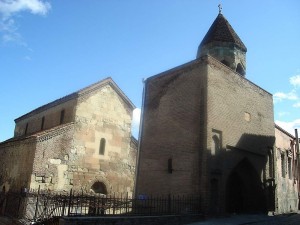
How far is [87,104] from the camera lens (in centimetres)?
2164

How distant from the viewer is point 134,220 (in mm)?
11055

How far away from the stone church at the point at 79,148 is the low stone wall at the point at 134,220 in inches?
349

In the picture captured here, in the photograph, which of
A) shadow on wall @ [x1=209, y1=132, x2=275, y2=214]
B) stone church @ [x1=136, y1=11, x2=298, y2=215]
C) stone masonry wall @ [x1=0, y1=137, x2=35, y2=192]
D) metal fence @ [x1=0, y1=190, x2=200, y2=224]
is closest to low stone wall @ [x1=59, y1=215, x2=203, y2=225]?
metal fence @ [x1=0, y1=190, x2=200, y2=224]

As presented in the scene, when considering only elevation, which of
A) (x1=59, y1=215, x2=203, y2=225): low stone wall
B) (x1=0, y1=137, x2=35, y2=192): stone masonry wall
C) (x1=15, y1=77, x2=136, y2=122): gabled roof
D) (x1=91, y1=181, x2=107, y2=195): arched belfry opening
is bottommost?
(x1=59, y1=215, x2=203, y2=225): low stone wall

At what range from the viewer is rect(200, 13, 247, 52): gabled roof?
18.2m

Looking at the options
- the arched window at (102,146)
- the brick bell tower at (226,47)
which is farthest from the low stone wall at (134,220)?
the arched window at (102,146)

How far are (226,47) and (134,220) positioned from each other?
38.1ft

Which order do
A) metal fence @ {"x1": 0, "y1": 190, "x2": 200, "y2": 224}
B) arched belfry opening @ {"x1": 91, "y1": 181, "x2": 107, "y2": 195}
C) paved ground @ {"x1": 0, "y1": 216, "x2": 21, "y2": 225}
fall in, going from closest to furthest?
metal fence @ {"x1": 0, "y1": 190, "x2": 200, "y2": 224}
paved ground @ {"x1": 0, "y1": 216, "x2": 21, "y2": 225}
arched belfry opening @ {"x1": 91, "y1": 181, "x2": 107, "y2": 195}

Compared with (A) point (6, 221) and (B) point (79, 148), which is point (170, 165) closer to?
(B) point (79, 148)

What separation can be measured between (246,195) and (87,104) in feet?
39.4

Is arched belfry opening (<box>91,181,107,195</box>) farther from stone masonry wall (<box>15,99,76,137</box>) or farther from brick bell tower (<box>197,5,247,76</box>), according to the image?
brick bell tower (<box>197,5,247,76</box>)

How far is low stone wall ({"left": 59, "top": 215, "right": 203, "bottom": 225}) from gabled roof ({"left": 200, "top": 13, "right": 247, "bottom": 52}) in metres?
10.4

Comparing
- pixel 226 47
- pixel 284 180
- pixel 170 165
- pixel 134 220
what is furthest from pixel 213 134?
pixel 284 180

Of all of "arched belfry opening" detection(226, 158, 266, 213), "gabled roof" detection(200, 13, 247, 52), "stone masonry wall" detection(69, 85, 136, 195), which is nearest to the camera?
"arched belfry opening" detection(226, 158, 266, 213)
